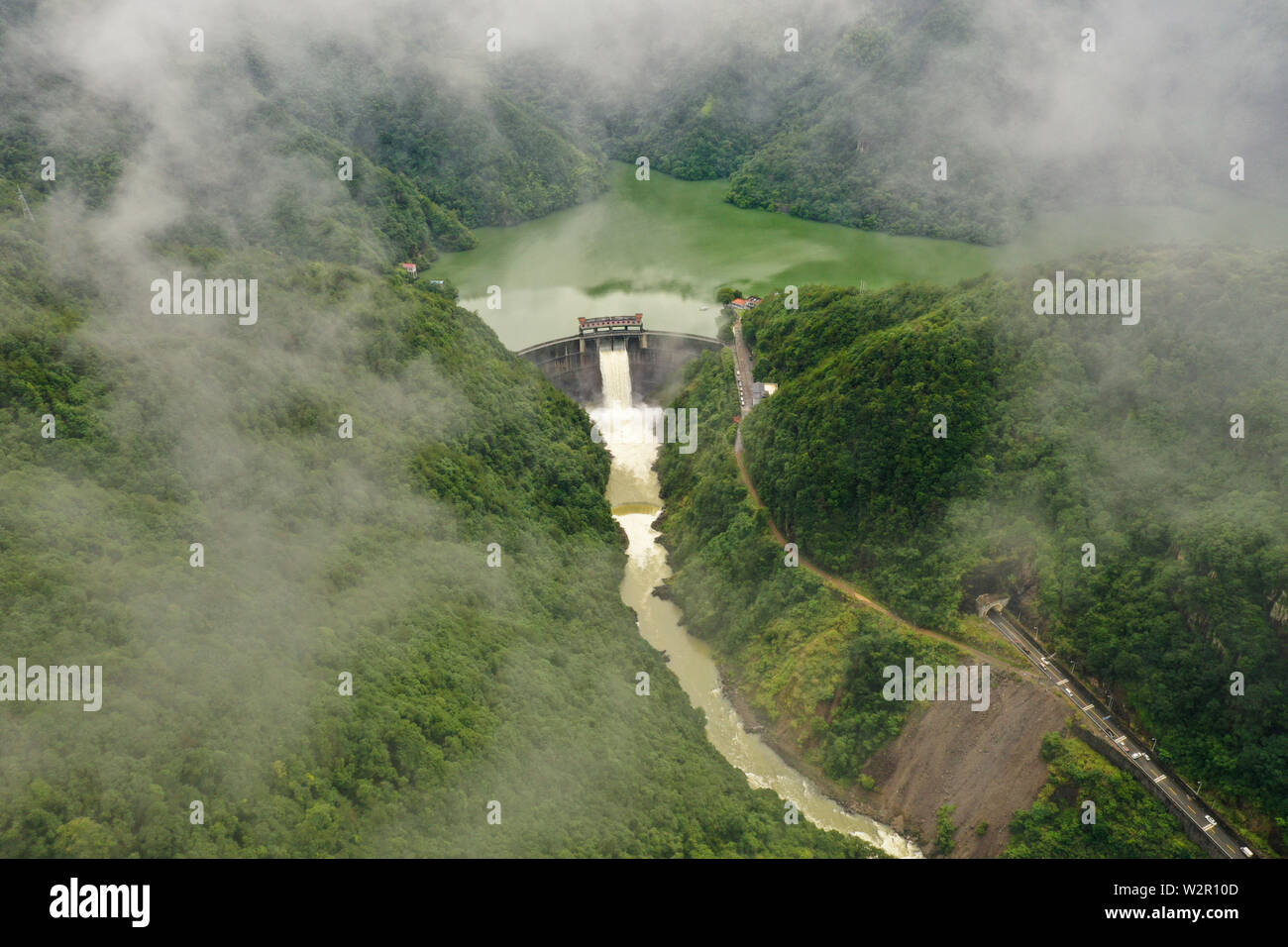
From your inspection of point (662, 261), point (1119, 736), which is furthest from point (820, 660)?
point (662, 261)

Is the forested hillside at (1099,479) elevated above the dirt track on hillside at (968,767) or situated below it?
above

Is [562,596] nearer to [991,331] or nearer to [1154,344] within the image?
[991,331]

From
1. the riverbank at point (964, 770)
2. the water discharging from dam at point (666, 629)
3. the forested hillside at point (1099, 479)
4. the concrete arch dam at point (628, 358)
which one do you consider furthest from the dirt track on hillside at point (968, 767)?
the concrete arch dam at point (628, 358)

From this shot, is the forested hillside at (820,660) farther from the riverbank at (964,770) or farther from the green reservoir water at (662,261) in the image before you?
the green reservoir water at (662,261)

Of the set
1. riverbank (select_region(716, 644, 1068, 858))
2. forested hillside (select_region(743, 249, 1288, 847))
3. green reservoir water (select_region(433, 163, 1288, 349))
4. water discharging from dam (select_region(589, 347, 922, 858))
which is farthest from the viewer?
green reservoir water (select_region(433, 163, 1288, 349))

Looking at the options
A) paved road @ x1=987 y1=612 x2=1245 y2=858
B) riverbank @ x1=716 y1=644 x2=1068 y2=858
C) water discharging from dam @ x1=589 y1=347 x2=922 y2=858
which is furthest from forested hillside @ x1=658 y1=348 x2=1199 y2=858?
water discharging from dam @ x1=589 y1=347 x2=922 y2=858

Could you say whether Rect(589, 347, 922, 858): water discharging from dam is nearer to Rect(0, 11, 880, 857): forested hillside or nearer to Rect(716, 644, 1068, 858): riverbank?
Rect(716, 644, 1068, 858): riverbank

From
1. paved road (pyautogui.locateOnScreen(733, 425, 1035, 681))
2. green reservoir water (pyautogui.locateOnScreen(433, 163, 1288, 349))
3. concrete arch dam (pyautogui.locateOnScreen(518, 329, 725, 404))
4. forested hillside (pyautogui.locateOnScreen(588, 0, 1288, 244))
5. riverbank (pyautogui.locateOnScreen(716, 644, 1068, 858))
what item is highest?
forested hillside (pyautogui.locateOnScreen(588, 0, 1288, 244))
